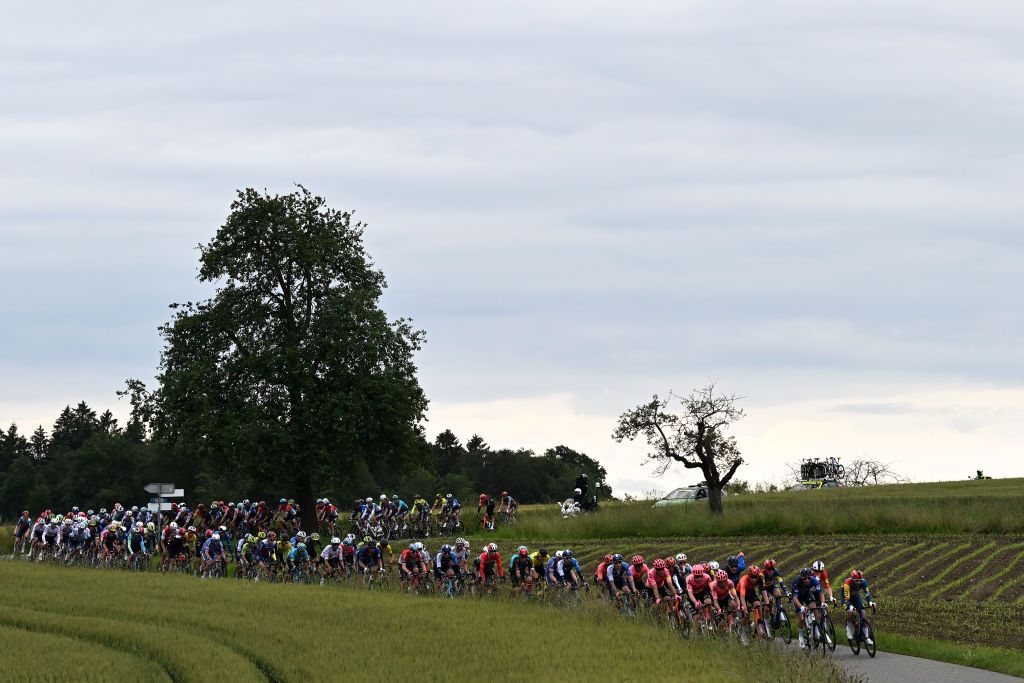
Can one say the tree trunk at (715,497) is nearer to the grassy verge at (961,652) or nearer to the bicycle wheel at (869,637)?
the grassy verge at (961,652)

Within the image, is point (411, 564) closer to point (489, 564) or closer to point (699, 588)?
point (489, 564)

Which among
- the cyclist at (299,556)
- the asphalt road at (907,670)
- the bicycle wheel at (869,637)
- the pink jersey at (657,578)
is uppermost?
the cyclist at (299,556)

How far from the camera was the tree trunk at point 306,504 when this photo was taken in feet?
219

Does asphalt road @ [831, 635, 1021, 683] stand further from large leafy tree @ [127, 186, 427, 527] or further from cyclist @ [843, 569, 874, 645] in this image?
large leafy tree @ [127, 186, 427, 527]

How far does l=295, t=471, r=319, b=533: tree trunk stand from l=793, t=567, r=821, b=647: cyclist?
1550 inches

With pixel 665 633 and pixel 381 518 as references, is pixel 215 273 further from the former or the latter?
pixel 665 633

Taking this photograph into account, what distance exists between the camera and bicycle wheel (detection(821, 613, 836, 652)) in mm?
29766

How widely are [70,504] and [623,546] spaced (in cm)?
7945

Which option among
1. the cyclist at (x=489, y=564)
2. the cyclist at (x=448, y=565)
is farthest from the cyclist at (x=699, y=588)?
the cyclist at (x=448, y=565)

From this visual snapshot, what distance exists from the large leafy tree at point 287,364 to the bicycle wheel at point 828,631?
118ft

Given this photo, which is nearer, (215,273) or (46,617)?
(46,617)

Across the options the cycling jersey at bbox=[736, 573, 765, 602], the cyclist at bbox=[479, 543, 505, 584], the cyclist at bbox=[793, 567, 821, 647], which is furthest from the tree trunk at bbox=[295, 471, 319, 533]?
the cyclist at bbox=[793, 567, 821, 647]

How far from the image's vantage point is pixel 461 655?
87.8ft

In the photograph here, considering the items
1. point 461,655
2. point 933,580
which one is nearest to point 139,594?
point 461,655
